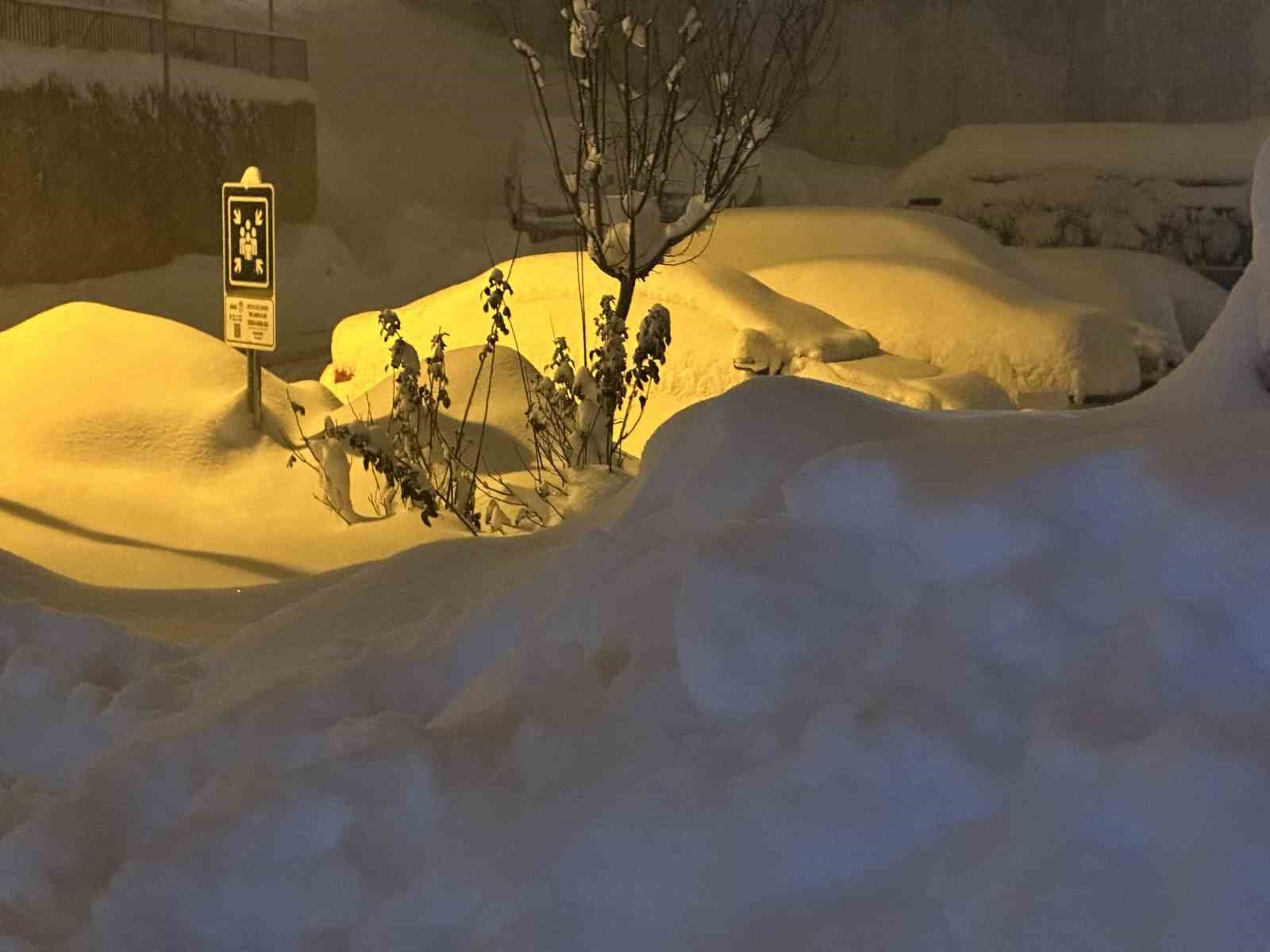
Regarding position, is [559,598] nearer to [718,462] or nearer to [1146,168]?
[718,462]

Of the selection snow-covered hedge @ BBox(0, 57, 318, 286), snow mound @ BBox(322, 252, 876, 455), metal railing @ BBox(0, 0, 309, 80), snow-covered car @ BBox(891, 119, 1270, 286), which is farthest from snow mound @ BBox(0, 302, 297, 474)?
snow-covered car @ BBox(891, 119, 1270, 286)

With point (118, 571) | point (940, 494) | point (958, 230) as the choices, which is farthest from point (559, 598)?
point (958, 230)

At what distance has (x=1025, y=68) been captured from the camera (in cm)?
2308

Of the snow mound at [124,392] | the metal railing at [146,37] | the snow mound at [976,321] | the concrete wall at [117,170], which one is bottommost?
the snow mound at [124,392]

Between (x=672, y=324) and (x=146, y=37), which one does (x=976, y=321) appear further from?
(x=146, y=37)

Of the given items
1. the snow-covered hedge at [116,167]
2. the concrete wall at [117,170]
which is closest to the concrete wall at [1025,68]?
the concrete wall at [117,170]

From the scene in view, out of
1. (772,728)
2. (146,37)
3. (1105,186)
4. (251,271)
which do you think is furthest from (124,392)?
(146,37)

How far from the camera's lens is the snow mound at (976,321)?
8.88m

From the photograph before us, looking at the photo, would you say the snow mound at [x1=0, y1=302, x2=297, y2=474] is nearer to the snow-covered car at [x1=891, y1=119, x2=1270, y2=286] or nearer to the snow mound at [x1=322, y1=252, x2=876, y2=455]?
the snow mound at [x1=322, y1=252, x2=876, y2=455]

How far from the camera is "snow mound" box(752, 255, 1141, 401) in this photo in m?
8.88

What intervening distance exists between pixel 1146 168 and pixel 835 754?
44.2ft

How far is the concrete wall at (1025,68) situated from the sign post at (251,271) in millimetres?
14645

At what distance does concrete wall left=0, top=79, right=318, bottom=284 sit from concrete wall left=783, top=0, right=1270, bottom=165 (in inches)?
323

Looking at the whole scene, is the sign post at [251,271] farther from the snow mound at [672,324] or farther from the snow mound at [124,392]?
the snow mound at [672,324]
